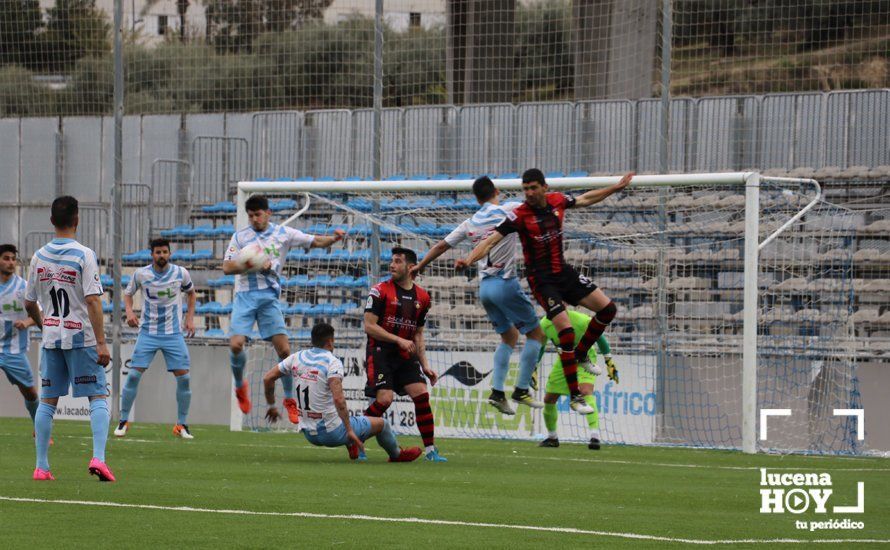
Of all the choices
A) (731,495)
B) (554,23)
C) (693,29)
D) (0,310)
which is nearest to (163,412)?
(0,310)

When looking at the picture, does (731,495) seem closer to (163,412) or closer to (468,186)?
(468,186)

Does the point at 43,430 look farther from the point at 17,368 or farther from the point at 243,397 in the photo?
the point at 243,397

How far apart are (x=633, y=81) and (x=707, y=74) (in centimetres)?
498

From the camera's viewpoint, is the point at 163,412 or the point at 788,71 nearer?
the point at 163,412

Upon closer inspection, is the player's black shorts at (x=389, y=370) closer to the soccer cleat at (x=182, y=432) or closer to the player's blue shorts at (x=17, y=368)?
the soccer cleat at (x=182, y=432)

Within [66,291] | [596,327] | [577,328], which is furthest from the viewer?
[577,328]

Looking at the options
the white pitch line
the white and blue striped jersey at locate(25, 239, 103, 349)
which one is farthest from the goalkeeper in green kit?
the white pitch line

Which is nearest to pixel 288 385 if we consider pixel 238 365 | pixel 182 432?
pixel 238 365

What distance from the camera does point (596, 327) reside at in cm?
1305

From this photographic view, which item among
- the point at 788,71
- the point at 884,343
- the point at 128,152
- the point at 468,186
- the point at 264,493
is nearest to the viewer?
the point at 264,493

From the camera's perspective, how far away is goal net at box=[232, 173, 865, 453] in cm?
1692

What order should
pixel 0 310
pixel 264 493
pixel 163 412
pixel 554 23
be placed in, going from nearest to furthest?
pixel 264 493 < pixel 0 310 < pixel 554 23 < pixel 163 412

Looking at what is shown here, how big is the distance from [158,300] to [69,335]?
6501 mm

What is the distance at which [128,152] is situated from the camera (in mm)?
28172
